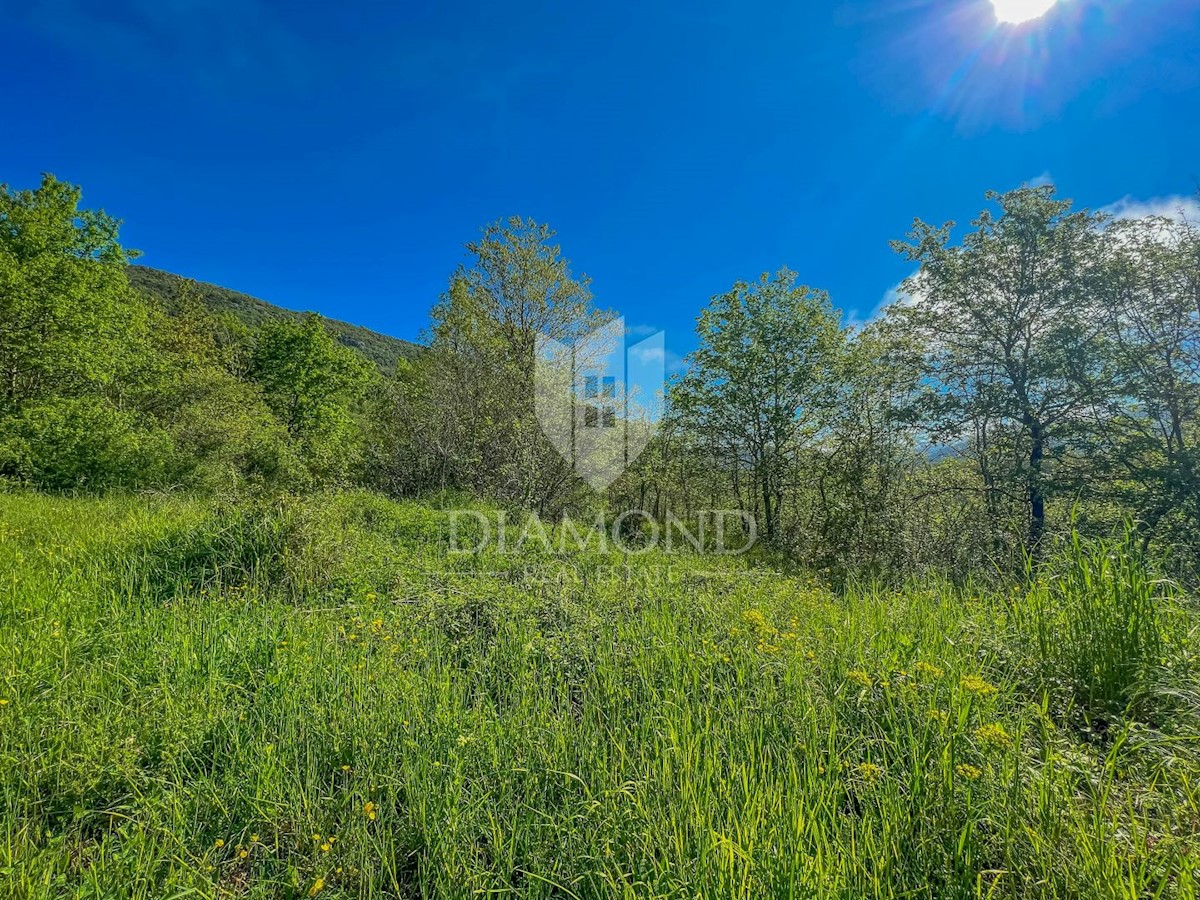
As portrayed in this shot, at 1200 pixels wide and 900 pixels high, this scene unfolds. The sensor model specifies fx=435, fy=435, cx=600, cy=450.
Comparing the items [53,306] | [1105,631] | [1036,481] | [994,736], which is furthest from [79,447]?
[1036,481]

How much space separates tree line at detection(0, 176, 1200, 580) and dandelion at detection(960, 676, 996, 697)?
4338 mm

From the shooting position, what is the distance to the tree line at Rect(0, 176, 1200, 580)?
7379 millimetres

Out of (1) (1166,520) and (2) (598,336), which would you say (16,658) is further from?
(1) (1166,520)

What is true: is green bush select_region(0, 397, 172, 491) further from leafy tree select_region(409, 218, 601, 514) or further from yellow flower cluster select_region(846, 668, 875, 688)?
yellow flower cluster select_region(846, 668, 875, 688)

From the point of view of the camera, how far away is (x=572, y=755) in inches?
77.2

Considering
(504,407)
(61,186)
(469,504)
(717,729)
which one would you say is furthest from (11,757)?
(61,186)

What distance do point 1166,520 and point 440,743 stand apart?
10.9 meters

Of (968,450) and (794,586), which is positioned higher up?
(968,450)

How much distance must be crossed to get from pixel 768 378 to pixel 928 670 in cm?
969

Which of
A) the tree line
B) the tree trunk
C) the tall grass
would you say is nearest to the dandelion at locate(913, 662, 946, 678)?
the tall grass

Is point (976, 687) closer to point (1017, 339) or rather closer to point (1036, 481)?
point (1036, 481)

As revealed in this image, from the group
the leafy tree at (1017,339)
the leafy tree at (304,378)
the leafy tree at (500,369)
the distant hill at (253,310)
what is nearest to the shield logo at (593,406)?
the leafy tree at (500,369)

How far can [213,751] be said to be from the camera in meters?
1.96

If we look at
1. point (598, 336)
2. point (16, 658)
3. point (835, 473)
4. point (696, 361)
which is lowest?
point (16, 658)
